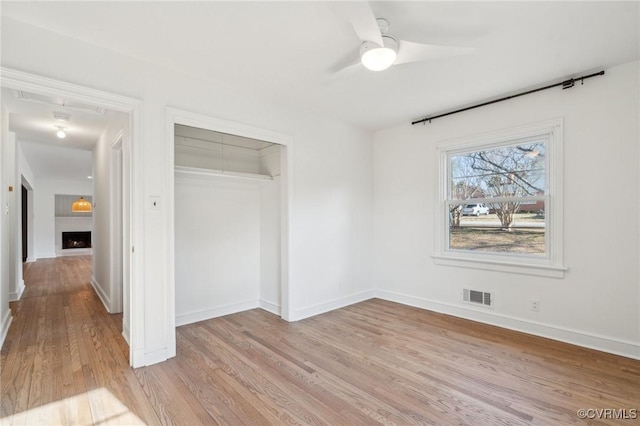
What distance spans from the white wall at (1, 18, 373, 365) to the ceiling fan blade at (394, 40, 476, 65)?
6.04 ft

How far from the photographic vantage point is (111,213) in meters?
4.12

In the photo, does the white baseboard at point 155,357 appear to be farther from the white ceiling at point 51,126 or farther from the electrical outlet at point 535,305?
the electrical outlet at point 535,305

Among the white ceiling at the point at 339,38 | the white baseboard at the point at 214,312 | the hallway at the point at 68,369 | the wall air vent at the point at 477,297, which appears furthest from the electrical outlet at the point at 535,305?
the hallway at the point at 68,369

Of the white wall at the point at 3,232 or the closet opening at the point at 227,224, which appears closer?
the white wall at the point at 3,232

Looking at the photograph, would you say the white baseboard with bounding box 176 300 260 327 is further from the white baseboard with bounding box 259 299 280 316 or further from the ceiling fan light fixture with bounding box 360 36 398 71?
the ceiling fan light fixture with bounding box 360 36 398 71

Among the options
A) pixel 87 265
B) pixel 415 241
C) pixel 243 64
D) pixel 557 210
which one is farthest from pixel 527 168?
pixel 87 265

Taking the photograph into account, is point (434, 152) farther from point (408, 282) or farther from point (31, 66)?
point (31, 66)

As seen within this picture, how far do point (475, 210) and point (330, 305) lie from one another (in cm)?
234

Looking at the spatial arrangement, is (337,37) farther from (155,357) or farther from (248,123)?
(155,357)

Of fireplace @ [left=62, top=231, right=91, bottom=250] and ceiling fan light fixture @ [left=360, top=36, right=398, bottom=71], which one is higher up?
ceiling fan light fixture @ [left=360, top=36, right=398, bottom=71]

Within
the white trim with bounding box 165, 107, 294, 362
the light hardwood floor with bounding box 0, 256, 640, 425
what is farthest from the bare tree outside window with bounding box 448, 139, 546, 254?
the white trim with bounding box 165, 107, 294, 362

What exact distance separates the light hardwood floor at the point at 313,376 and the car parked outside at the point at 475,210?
4.58 feet

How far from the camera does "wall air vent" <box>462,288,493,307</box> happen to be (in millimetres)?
3693

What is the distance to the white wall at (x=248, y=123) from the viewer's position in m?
2.38
